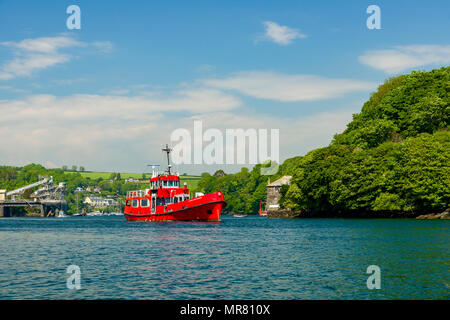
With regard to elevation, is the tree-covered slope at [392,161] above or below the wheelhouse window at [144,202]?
above

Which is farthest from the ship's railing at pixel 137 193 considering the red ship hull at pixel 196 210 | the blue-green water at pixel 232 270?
the blue-green water at pixel 232 270

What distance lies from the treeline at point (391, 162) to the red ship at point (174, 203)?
2457cm

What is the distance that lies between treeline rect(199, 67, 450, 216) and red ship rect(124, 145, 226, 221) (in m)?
24.6

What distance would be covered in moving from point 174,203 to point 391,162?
129ft

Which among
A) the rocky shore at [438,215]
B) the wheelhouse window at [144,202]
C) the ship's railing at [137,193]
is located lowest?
the rocky shore at [438,215]

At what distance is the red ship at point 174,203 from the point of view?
88438mm

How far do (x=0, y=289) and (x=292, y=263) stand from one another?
18154 mm

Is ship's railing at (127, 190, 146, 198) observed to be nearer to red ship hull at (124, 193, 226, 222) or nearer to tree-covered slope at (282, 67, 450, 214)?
red ship hull at (124, 193, 226, 222)

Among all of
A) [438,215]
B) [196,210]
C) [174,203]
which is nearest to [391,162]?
[438,215]

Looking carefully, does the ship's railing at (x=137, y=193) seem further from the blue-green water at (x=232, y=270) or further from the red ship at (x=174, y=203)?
the blue-green water at (x=232, y=270)

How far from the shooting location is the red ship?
8844 cm

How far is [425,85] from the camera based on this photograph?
340 ft
